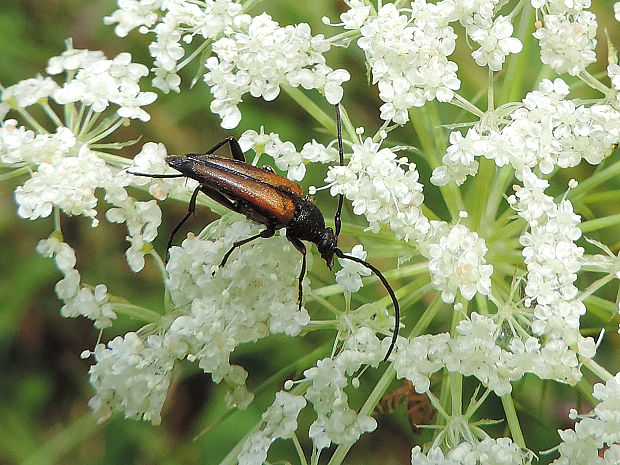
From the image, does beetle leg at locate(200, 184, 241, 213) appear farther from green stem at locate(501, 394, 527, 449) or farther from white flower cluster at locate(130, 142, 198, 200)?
green stem at locate(501, 394, 527, 449)

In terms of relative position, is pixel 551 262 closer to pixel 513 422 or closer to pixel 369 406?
pixel 513 422

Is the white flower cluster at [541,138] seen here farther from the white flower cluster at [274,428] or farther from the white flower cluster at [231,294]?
the white flower cluster at [274,428]

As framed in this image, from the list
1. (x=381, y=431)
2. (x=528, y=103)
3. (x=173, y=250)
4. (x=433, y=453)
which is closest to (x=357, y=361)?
(x=433, y=453)

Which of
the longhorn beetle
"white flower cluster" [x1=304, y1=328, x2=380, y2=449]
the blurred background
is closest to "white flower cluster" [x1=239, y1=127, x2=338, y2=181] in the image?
the longhorn beetle

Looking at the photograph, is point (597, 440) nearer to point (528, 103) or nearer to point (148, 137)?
point (528, 103)

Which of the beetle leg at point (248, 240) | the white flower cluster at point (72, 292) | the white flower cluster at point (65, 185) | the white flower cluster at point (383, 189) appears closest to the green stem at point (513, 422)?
the white flower cluster at point (383, 189)

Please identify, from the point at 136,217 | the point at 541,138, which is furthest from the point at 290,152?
the point at 541,138
